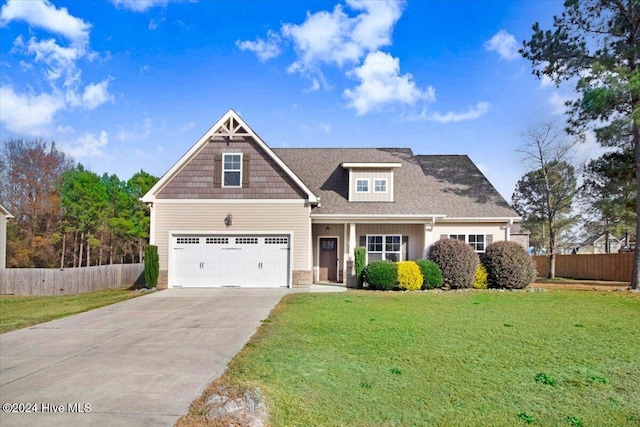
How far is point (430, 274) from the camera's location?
1712 centimetres

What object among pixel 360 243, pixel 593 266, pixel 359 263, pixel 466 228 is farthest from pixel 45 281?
pixel 593 266

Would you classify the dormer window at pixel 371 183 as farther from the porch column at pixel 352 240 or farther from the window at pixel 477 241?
the window at pixel 477 241

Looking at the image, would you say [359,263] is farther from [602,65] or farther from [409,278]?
[602,65]

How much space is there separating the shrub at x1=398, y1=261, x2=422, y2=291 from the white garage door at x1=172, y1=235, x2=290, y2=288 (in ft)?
15.0

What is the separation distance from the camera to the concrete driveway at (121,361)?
15.9ft

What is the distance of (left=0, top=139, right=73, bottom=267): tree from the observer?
36.9m

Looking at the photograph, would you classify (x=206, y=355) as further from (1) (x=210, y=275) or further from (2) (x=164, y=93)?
(2) (x=164, y=93)

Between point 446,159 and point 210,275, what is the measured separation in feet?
48.4

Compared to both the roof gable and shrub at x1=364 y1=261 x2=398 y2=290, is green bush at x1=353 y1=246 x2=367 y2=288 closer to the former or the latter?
shrub at x1=364 y1=261 x2=398 y2=290

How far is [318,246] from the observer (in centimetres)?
2008

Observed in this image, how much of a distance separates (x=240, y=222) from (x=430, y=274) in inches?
312

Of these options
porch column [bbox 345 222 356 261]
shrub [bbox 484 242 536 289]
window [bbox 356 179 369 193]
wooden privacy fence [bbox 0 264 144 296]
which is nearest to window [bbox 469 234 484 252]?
shrub [bbox 484 242 536 289]

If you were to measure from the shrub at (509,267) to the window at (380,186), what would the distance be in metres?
5.34

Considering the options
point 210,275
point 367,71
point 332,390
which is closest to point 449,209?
point 367,71
